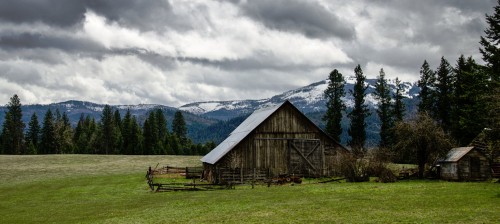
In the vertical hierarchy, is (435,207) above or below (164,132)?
below

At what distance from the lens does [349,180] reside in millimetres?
40188

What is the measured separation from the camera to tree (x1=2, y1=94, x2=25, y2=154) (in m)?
120

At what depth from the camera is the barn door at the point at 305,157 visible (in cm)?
4703

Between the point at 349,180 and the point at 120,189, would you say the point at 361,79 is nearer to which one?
the point at 349,180

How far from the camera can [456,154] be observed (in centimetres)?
3988

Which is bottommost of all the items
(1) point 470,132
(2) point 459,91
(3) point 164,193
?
(3) point 164,193

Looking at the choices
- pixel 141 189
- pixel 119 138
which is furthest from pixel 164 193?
pixel 119 138

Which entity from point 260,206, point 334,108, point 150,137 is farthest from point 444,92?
point 150,137

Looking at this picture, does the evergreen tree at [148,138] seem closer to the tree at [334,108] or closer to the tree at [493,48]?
the tree at [334,108]

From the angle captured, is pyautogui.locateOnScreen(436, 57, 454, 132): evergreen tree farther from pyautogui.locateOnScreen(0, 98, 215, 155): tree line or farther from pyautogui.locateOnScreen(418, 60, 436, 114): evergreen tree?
pyautogui.locateOnScreen(0, 98, 215, 155): tree line

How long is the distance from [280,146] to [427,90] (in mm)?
34604

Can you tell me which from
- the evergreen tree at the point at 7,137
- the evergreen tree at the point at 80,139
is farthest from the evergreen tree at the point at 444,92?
the evergreen tree at the point at 7,137

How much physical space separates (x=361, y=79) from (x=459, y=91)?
16.5 meters

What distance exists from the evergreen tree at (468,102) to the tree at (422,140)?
31.3 ft
